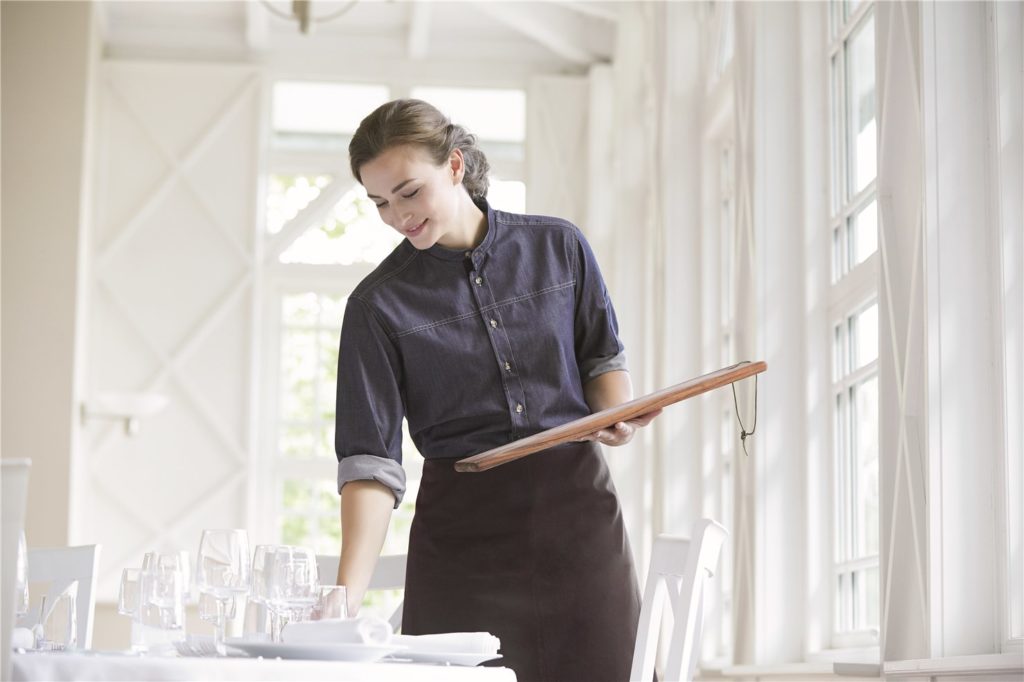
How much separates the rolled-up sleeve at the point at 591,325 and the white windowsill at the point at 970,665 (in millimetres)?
792

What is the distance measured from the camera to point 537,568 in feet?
7.81

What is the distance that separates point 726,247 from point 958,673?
3.69 metres

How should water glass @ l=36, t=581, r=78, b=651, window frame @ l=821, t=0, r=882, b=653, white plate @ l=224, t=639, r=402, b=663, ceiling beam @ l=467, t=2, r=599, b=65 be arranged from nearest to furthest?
white plate @ l=224, t=639, r=402, b=663
water glass @ l=36, t=581, r=78, b=651
window frame @ l=821, t=0, r=882, b=653
ceiling beam @ l=467, t=2, r=599, b=65

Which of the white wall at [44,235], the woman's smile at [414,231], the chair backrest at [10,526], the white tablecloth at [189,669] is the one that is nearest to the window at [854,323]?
the woman's smile at [414,231]

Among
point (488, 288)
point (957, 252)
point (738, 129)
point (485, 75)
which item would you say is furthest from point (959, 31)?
point (485, 75)

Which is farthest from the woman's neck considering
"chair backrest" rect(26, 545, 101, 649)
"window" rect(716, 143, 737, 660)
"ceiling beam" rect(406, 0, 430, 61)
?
"ceiling beam" rect(406, 0, 430, 61)

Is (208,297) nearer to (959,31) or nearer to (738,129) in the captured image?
(738,129)

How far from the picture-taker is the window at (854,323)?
3.88 meters

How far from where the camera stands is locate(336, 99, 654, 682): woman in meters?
2.37

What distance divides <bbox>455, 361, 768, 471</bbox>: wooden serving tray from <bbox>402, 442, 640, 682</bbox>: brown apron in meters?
0.26

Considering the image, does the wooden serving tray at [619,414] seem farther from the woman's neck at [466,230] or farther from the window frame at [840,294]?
the window frame at [840,294]

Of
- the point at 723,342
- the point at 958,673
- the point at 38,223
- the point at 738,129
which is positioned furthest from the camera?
the point at 38,223

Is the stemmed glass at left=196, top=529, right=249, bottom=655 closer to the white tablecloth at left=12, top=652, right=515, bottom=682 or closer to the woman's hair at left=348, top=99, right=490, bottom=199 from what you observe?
the white tablecloth at left=12, top=652, right=515, bottom=682

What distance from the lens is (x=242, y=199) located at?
27.8ft
